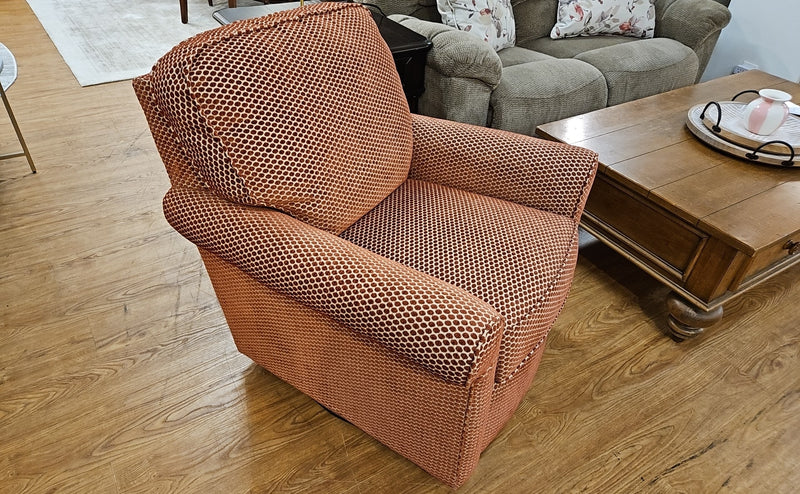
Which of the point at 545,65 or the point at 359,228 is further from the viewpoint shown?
the point at 545,65

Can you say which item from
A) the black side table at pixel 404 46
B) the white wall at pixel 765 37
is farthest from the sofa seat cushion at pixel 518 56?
the white wall at pixel 765 37

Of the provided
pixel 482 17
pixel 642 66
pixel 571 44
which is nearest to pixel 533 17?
pixel 571 44

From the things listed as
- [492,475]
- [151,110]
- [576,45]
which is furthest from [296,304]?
[576,45]

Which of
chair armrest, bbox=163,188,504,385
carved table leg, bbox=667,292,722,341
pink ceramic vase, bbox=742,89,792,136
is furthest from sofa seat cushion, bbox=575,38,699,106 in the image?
chair armrest, bbox=163,188,504,385

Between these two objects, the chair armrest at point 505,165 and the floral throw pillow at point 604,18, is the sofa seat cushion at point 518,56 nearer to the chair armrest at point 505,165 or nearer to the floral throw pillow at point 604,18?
the floral throw pillow at point 604,18

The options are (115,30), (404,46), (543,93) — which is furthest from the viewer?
(115,30)

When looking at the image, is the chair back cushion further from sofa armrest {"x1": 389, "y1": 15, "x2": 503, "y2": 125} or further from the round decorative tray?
the round decorative tray

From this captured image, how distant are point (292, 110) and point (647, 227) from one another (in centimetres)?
107

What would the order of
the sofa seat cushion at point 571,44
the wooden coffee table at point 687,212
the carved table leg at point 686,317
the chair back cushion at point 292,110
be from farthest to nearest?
the sofa seat cushion at point 571,44
the carved table leg at point 686,317
the wooden coffee table at point 687,212
the chair back cushion at point 292,110

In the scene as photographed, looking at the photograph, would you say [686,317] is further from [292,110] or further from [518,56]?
[518,56]

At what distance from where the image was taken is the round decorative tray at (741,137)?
1.65m

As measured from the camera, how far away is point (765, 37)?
10.2 ft

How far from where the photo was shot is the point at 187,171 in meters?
1.11

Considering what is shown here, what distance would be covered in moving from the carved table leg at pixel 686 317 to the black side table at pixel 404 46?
1.13m
